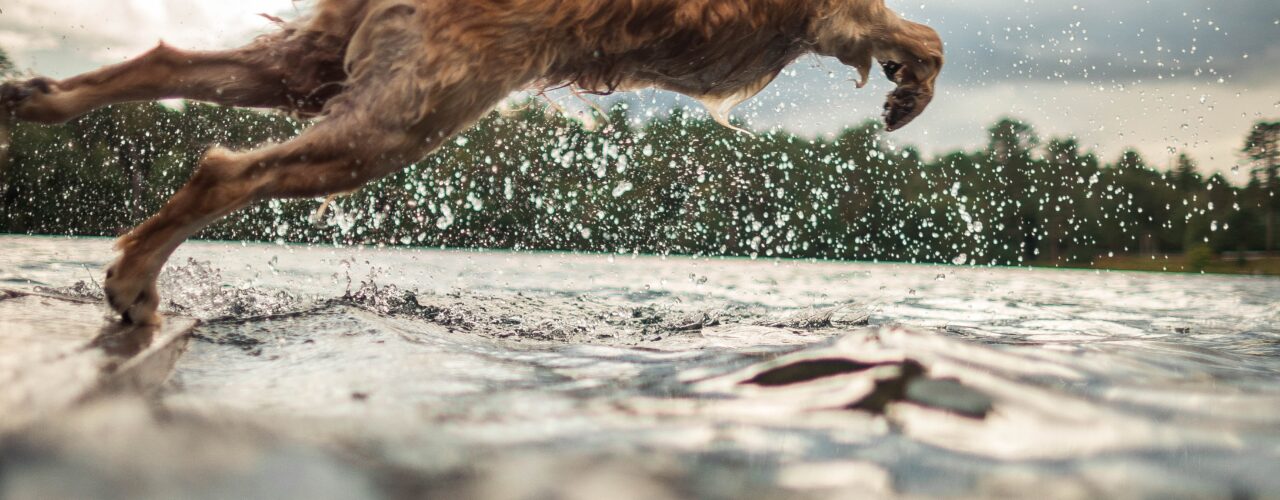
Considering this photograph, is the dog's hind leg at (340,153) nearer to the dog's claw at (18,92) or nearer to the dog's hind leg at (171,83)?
the dog's hind leg at (171,83)

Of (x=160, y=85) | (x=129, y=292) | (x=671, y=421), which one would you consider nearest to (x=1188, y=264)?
(x=671, y=421)

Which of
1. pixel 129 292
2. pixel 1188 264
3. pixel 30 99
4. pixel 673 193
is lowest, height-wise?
pixel 129 292

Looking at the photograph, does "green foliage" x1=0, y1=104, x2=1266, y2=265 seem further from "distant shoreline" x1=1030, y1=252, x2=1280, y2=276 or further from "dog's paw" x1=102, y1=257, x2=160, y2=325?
"dog's paw" x1=102, y1=257, x2=160, y2=325

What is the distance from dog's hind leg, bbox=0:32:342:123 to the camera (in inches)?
112

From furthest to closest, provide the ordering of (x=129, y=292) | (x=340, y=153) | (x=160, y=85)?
(x=160, y=85) < (x=340, y=153) < (x=129, y=292)

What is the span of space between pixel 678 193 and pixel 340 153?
42.9 ft

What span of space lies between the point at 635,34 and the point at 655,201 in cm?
1131

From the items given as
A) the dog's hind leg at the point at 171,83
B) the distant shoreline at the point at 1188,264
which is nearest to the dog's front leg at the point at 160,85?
the dog's hind leg at the point at 171,83

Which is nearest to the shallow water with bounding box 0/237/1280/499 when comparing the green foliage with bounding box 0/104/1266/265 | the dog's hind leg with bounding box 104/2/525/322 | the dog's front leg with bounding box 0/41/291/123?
the dog's hind leg with bounding box 104/2/525/322

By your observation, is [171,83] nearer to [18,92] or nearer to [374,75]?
[18,92]

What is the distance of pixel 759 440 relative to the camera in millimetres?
1651

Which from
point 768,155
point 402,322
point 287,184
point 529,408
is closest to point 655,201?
point 402,322

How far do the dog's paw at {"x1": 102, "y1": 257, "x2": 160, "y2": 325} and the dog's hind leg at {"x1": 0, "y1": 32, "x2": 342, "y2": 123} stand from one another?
2.07 ft

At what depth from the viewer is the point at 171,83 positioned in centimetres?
310
